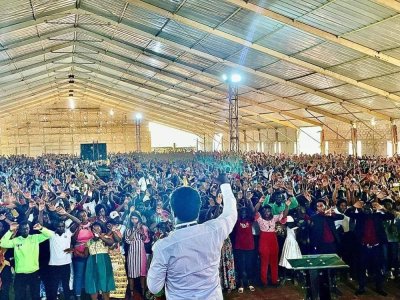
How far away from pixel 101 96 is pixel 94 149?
45.9 feet

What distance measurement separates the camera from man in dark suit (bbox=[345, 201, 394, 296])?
6484 millimetres

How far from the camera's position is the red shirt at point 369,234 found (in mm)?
6469

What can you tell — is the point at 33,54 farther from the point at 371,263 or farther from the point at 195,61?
the point at 371,263

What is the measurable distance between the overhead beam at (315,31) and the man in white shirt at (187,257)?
10071mm

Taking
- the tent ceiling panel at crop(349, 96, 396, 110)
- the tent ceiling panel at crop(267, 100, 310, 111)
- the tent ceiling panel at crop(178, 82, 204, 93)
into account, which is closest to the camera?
the tent ceiling panel at crop(349, 96, 396, 110)

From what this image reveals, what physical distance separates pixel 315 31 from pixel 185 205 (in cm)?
1158

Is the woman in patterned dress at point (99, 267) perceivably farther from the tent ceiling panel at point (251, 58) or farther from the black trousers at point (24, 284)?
the tent ceiling panel at point (251, 58)

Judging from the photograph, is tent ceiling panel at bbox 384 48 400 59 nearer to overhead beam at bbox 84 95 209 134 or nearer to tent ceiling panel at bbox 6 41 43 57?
tent ceiling panel at bbox 6 41 43 57

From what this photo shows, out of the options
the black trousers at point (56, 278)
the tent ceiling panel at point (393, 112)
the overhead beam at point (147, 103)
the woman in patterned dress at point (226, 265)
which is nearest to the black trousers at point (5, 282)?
the black trousers at point (56, 278)

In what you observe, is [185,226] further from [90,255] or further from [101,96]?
[101,96]

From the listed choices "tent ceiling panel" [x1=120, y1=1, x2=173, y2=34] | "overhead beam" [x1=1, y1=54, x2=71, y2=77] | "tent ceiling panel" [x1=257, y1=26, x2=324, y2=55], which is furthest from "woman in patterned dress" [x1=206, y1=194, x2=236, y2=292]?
"overhead beam" [x1=1, y1=54, x2=71, y2=77]

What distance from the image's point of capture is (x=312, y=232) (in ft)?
21.2

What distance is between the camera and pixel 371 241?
254 inches

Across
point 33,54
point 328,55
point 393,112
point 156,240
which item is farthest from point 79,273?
point 393,112
